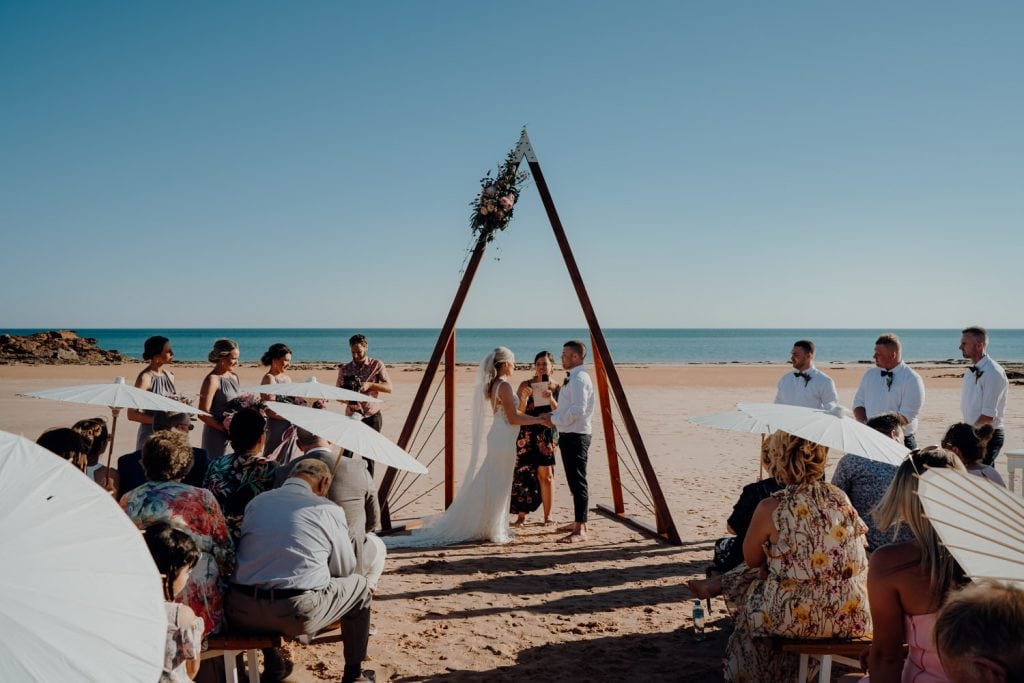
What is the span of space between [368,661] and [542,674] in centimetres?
106

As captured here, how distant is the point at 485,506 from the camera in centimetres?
731

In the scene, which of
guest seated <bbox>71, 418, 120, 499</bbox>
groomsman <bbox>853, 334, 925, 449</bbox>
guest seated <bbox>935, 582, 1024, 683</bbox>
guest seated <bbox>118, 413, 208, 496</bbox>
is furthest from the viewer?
groomsman <bbox>853, 334, 925, 449</bbox>

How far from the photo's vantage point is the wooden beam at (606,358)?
7.18 metres

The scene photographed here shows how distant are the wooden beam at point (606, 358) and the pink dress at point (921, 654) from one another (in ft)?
14.4

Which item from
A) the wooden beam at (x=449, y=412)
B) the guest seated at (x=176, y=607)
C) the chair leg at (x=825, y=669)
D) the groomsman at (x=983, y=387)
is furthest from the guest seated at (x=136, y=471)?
the groomsman at (x=983, y=387)

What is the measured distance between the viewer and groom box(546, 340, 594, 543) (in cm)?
730

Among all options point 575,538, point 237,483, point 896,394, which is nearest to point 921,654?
point 237,483

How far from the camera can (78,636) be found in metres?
1.52

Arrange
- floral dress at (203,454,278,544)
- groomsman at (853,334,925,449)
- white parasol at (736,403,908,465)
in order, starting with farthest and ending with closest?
groomsman at (853,334,925,449) → floral dress at (203,454,278,544) → white parasol at (736,403,908,465)

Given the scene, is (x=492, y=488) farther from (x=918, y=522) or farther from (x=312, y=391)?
(x=918, y=522)

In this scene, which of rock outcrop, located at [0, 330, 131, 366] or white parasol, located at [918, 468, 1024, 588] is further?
rock outcrop, located at [0, 330, 131, 366]

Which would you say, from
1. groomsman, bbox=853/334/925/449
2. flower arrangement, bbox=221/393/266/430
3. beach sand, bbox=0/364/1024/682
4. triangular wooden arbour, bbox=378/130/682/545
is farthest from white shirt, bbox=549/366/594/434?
flower arrangement, bbox=221/393/266/430

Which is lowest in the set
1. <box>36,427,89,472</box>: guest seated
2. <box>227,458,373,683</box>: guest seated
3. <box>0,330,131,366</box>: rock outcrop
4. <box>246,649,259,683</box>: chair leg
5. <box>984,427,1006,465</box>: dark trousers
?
<box>0,330,131,366</box>: rock outcrop

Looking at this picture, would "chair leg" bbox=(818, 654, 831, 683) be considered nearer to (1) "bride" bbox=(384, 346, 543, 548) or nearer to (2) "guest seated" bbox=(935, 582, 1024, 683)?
(2) "guest seated" bbox=(935, 582, 1024, 683)
